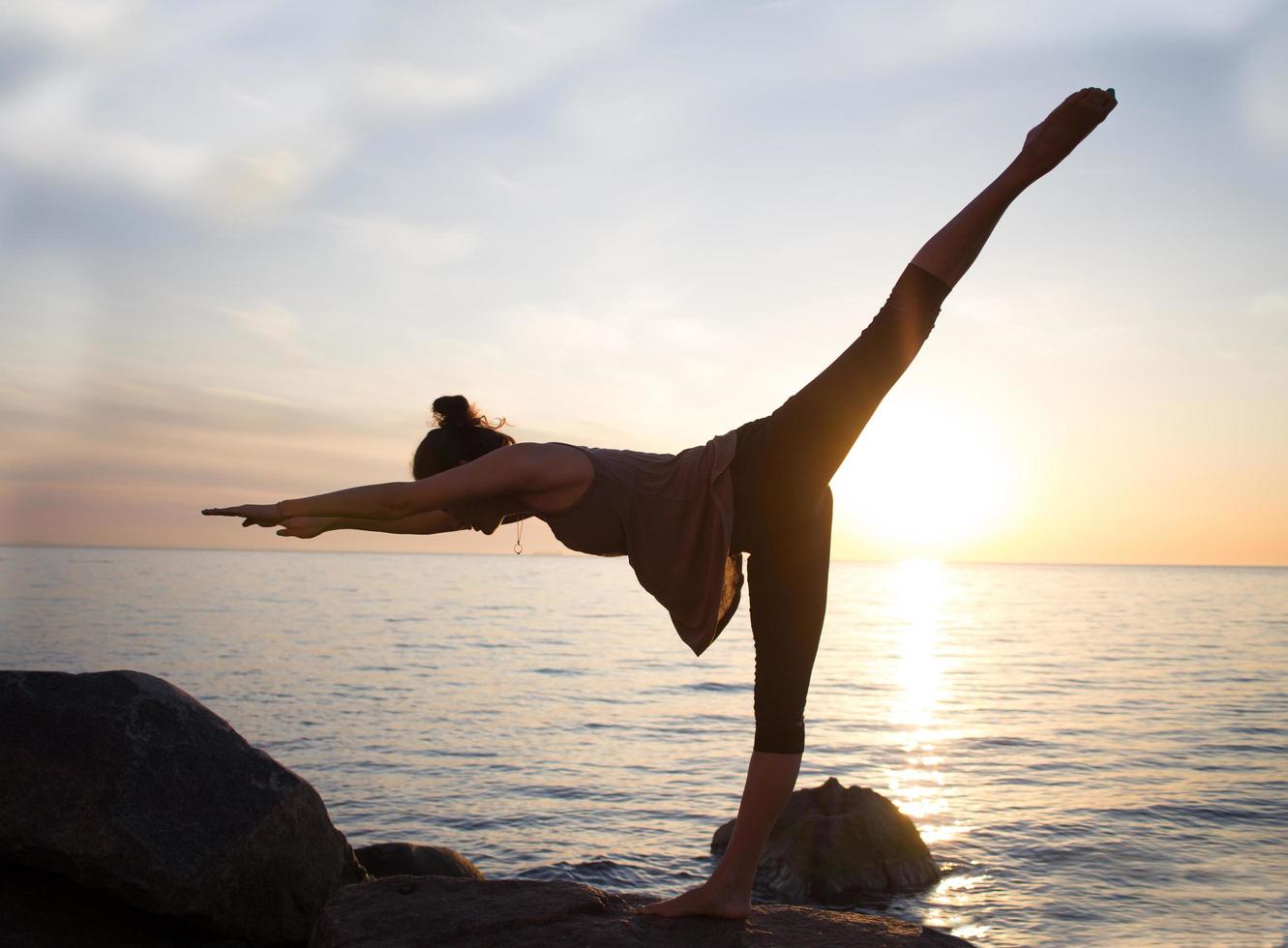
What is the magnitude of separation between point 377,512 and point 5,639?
90.5 feet

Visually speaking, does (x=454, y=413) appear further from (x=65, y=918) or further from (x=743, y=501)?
(x=65, y=918)

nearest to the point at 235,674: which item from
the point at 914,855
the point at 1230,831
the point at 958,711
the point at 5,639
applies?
the point at 5,639

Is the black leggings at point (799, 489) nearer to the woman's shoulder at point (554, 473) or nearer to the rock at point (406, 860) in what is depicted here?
the woman's shoulder at point (554, 473)

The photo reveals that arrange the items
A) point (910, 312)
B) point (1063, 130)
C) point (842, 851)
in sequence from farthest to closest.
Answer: point (842, 851) < point (910, 312) < point (1063, 130)

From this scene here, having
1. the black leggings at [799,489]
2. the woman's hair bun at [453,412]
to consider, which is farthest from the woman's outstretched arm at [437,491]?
the black leggings at [799,489]

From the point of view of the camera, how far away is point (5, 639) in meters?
26.1

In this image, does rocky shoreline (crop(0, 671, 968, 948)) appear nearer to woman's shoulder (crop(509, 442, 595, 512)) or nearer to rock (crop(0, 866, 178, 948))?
rock (crop(0, 866, 178, 948))

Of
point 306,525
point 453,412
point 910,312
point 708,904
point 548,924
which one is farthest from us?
point 453,412

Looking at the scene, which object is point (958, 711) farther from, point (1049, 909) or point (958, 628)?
point (958, 628)

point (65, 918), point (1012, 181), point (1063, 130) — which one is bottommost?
point (65, 918)

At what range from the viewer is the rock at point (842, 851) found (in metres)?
7.95

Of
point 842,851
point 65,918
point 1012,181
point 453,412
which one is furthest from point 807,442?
point 842,851

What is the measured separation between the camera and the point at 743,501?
3.83m

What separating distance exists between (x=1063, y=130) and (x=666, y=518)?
1951 mm
